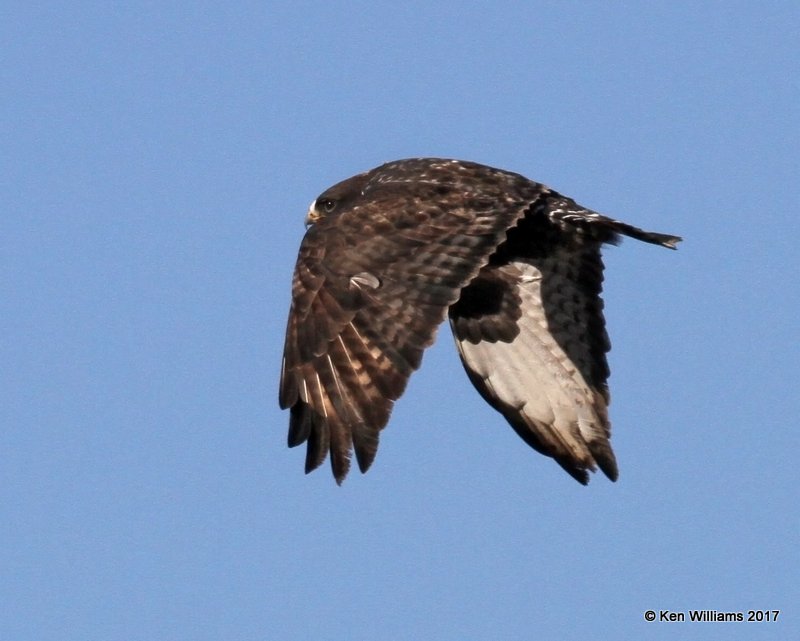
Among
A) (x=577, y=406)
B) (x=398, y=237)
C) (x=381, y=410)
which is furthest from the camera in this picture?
(x=577, y=406)

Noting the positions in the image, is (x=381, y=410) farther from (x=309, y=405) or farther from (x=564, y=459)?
(x=564, y=459)

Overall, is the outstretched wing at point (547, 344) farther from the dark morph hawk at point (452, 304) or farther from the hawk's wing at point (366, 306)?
the hawk's wing at point (366, 306)

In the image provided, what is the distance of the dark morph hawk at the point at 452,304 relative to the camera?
12406 mm

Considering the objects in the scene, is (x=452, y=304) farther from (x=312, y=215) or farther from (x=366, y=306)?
(x=312, y=215)

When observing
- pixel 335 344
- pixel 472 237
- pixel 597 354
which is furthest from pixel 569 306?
pixel 335 344

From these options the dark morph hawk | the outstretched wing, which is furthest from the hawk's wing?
the outstretched wing

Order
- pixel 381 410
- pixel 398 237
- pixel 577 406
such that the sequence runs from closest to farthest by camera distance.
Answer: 1. pixel 381 410
2. pixel 398 237
3. pixel 577 406

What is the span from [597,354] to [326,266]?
253 centimetres

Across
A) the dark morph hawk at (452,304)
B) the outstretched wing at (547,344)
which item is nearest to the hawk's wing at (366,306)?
the dark morph hawk at (452,304)

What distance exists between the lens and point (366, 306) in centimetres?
1262

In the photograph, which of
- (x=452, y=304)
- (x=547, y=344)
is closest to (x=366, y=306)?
(x=452, y=304)

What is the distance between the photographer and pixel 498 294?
14688 millimetres

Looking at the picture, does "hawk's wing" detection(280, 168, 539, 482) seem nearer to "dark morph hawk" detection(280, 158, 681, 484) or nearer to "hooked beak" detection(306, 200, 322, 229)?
"dark morph hawk" detection(280, 158, 681, 484)

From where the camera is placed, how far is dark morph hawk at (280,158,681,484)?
40.7ft
